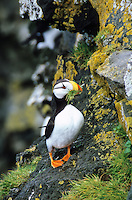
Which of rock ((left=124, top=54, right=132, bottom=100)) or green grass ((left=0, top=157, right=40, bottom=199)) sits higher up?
rock ((left=124, top=54, right=132, bottom=100))

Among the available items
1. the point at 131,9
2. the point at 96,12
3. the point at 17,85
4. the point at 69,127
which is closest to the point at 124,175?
the point at 69,127

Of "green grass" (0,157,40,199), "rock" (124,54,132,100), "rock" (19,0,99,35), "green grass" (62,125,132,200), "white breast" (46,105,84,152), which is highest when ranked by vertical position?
"rock" (19,0,99,35)

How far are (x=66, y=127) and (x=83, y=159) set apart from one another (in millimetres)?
478

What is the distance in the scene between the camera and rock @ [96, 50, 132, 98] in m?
2.49

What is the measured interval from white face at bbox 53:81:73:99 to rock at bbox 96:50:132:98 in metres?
0.47

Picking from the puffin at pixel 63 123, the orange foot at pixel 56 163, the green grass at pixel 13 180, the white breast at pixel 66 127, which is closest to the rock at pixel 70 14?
the puffin at pixel 63 123

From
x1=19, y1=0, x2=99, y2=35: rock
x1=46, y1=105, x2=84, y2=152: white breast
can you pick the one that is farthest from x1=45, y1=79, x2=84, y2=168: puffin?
x1=19, y1=0, x2=99, y2=35: rock

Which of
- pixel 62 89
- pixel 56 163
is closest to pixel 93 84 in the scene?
pixel 62 89

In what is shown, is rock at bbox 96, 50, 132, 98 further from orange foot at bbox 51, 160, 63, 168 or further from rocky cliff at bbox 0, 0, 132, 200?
orange foot at bbox 51, 160, 63, 168

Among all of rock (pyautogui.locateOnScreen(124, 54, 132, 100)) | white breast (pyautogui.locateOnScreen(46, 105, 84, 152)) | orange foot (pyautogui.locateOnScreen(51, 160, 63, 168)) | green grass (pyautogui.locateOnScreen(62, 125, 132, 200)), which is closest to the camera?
green grass (pyautogui.locateOnScreen(62, 125, 132, 200))

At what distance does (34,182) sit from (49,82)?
12.1 feet

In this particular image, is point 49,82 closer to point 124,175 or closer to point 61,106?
point 61,106

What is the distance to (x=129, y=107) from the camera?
7.61ft

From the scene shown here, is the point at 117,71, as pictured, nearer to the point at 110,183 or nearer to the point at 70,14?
the point at 110,183
